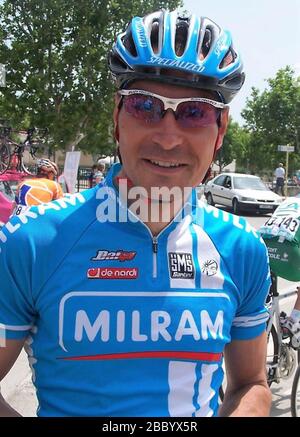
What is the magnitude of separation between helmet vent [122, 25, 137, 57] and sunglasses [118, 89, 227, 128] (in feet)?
0.45

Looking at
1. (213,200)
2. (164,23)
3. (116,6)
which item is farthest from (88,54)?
(164,23)

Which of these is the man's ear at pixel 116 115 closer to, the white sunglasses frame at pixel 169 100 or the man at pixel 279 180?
the white sunglasses frame at pixel 169 100

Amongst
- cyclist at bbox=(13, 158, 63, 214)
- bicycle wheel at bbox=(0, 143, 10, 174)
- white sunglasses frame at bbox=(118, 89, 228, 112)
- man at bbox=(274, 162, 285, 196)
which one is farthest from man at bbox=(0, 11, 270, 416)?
man at bbox=(274, 162, 285, 196)

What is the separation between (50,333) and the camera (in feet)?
4.47

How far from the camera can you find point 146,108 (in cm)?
144

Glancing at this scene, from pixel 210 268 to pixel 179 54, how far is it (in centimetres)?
66

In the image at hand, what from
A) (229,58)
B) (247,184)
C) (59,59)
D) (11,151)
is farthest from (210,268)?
(59,59)

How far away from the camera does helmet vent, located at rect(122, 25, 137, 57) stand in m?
1.54

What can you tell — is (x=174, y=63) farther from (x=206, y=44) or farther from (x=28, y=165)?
(x=28, y=165)

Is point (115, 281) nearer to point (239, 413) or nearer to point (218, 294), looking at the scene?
point (218, 294)

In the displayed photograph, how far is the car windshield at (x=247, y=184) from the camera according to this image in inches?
767

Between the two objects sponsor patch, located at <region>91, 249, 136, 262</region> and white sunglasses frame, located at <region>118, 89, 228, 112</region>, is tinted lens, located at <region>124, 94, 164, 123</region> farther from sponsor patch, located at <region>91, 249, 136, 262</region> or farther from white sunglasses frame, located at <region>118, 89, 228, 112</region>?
sponsor patch, located at <region>91, 249, 136, 262</region>
